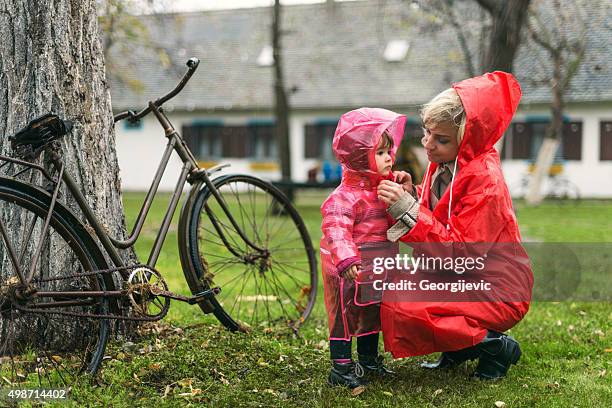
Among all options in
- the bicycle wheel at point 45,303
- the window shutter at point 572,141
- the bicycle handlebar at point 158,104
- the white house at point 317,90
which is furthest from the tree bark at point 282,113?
the bicycle wheel at point 45,303

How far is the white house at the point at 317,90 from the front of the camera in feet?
89.8

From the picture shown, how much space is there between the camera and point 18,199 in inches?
136

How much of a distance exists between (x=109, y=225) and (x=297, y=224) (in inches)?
52.4

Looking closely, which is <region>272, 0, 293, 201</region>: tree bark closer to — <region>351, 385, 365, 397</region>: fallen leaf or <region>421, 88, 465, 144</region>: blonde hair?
<region>421, 88, 465, 144</region>: blonde hair

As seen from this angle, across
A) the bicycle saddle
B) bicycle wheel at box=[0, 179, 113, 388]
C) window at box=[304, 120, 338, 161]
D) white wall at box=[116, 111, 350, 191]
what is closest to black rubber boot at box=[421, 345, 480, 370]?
bicycle wheel at box=[0, 179, 113, 388]

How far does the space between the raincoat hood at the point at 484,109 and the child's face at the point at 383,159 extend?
332 millimetres

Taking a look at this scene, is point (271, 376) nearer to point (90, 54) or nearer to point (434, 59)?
point (90, 54)

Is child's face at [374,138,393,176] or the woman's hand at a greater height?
child's face at [374,138,393,176]

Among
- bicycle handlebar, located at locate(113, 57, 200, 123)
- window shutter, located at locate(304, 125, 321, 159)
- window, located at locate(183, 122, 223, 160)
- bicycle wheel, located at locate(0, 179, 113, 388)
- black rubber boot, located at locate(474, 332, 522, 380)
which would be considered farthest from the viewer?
window, located at locate(183, 122, 223, 160)

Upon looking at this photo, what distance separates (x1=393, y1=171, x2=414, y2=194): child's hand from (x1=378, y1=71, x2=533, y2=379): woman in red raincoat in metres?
0.01

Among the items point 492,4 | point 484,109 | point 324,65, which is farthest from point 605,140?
point 484,109

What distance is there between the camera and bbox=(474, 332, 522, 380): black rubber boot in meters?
4.11

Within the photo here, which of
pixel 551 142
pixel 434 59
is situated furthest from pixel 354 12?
pixel 551 142

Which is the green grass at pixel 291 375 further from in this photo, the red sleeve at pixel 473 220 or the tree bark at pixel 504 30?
the tree bark at pixel 504 30
